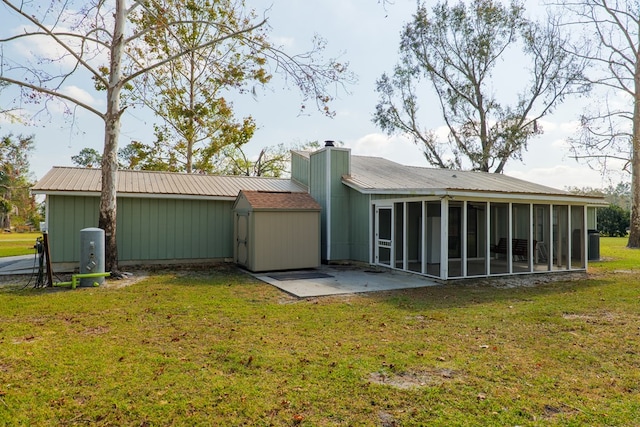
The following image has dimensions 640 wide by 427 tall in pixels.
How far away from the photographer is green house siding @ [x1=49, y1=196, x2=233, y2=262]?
423 inches

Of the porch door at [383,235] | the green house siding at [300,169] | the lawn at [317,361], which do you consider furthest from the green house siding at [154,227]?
the porch door at [383,235]

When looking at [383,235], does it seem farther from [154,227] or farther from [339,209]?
[154,227]

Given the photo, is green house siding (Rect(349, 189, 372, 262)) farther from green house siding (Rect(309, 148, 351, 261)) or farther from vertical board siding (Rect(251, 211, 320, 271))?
vertical board siding (Rect(251, 211, 320, 271))

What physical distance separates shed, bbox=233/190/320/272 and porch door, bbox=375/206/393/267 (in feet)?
5.67

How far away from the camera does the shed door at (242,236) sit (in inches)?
441

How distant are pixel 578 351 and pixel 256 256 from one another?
762 centimetres

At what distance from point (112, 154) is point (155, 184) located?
267 cm

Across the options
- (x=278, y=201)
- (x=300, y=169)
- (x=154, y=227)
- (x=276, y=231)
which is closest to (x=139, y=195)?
(x=154, y=227)

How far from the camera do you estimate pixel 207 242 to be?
1241 cm

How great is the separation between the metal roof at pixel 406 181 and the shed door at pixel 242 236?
11.0 feet

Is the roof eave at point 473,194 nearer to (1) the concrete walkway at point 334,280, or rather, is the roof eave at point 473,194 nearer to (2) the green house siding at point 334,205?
(2) the green house siding at point 334,205

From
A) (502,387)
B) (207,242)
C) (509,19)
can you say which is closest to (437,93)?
(509,19)

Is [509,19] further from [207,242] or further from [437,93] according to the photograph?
[207,242]

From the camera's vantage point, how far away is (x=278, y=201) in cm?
1131
